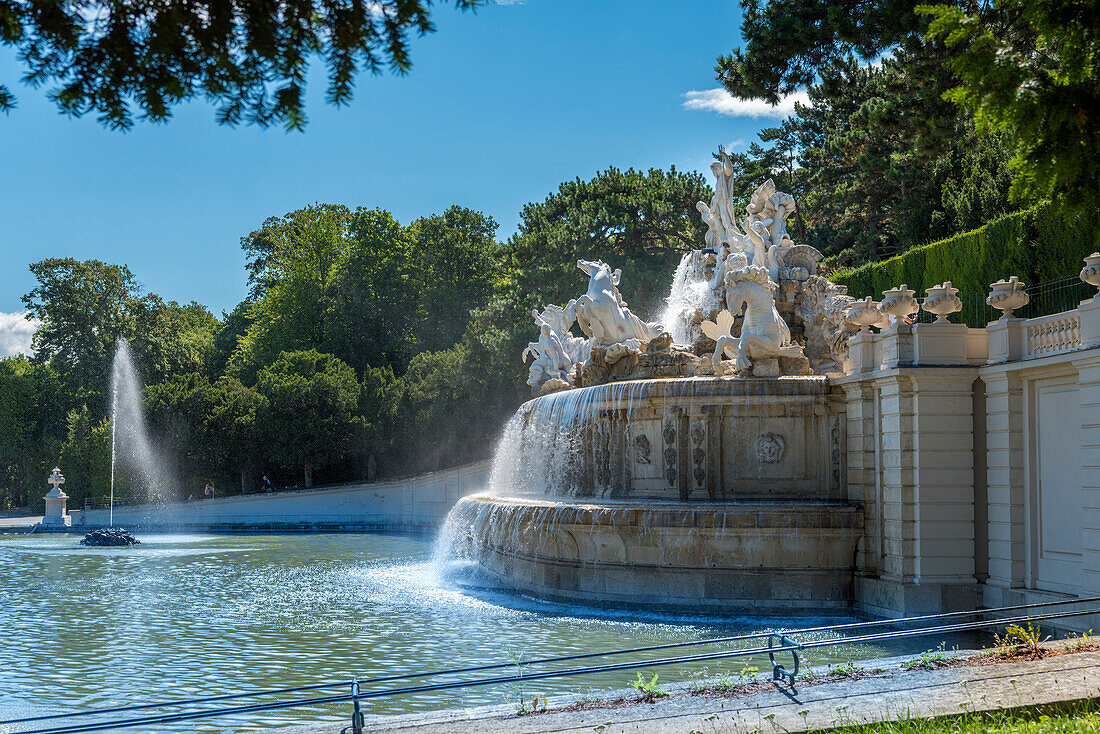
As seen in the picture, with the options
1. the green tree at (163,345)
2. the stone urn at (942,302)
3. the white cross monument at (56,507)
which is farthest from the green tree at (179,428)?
the stone urn at (942,302)

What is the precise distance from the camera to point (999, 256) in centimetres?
2148

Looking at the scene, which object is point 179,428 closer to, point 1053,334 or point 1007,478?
point 1007,478

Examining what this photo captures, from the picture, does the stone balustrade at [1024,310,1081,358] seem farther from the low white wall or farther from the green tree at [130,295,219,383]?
the green tree at [130,295,219,383]

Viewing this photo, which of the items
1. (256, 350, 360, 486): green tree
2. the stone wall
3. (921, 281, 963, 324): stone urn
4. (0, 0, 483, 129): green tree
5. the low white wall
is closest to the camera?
(0, 0, 483, 129): green tree

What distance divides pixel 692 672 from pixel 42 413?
48423 mm

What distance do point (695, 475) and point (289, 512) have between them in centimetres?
2487

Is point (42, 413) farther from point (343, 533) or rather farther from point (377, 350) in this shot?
point (343, 533)

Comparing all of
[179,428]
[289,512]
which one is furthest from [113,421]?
[289,512]

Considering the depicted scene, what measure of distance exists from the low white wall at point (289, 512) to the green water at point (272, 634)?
14.9 meters

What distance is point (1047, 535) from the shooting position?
13102mm

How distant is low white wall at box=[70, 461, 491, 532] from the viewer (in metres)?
37.7

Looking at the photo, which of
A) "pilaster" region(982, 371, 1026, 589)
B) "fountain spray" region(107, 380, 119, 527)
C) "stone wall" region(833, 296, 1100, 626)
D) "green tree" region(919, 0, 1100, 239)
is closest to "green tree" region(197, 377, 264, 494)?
"fountain spray" region(107, 380, 119, 527)

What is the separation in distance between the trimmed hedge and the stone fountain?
2938mm

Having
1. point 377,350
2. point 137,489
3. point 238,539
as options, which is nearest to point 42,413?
point 137,489
